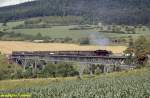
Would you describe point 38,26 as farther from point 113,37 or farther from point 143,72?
point 143,72

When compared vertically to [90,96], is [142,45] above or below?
below

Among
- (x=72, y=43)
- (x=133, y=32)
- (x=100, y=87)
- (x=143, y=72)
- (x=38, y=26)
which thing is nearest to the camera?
(x=100, y=87)

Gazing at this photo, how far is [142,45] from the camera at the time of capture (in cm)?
9706

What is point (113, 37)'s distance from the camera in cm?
15000

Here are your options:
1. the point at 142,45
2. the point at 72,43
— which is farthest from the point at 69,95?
the point at 72,43

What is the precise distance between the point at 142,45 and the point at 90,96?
59211 millimetres

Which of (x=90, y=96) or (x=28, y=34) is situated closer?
(x=90, y=96)

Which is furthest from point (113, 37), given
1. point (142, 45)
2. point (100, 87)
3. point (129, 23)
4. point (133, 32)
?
point (100, 87)

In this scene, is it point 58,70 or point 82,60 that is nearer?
point 58,70

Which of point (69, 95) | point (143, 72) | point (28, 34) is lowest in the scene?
point (28, 34)

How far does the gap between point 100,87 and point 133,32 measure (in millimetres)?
111410

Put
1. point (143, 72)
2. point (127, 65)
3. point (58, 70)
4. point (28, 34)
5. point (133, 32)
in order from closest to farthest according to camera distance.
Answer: point (143, 72)
point (127, 65)
point (58, 70)
point (133, 32)
point (28, 34)

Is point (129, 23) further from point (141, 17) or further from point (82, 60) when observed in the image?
point (82, 60)

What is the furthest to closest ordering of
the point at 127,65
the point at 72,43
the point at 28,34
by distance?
1. the point at 28,34
2. the point at 72,43
3. the point at 127,65
